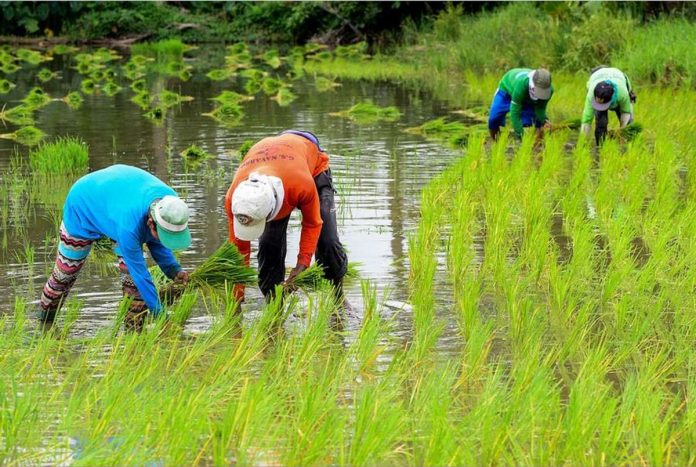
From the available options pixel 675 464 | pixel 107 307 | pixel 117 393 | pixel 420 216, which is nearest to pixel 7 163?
pixel 420 216

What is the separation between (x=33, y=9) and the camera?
29438 mm

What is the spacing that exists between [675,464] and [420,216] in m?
4.54

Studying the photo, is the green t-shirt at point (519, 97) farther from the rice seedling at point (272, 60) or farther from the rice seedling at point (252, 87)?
the rice seedling at point (272, 60)

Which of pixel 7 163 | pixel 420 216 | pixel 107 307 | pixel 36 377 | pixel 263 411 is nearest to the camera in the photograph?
pixel 263 411

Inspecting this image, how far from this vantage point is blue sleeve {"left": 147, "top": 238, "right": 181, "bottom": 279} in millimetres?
5094

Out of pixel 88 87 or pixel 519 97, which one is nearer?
pixel 519 97

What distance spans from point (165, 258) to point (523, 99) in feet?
18.5

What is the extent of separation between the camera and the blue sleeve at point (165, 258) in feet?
16.7

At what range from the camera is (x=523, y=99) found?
10.1 meters

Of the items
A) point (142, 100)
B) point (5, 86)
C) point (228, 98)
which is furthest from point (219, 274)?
point (5, 86)

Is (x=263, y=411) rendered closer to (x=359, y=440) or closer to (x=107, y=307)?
(x=359, y=440)

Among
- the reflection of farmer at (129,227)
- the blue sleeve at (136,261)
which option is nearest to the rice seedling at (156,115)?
the reflection of farmer at (129,227)

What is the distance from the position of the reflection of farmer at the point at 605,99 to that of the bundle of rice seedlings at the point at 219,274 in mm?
5130

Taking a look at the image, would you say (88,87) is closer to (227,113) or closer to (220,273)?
(227,113)
